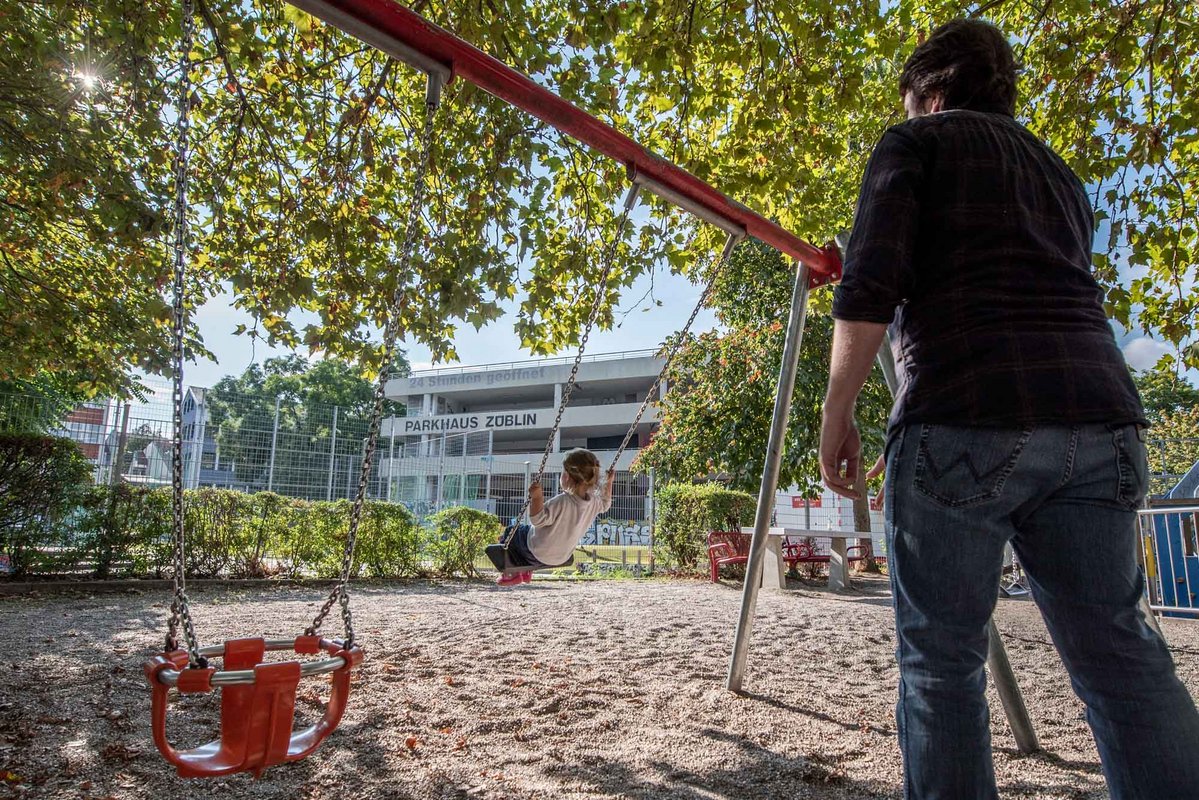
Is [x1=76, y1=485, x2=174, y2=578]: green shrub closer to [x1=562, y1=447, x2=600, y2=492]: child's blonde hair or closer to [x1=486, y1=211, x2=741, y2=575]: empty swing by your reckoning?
[x1=486, y1=211, x2=741, y2=575]: empty swing

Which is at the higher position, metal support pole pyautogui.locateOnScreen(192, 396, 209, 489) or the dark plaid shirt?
metal support pole pyautogui.locateOnScreen(192, 396, 209, 489)

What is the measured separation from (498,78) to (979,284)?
1665 mm

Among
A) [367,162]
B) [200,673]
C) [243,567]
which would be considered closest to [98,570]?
[243,567]

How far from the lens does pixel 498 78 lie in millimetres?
2256

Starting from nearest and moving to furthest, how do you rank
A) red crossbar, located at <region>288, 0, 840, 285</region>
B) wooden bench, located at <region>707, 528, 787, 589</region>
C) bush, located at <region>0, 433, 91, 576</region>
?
red crossbar, located at <region>288, 0, 840, 285</region>
bush, located at <region>0, 433, 91, 576</region>
wooden bench, located at <region>707, 528, 787, 589</region>

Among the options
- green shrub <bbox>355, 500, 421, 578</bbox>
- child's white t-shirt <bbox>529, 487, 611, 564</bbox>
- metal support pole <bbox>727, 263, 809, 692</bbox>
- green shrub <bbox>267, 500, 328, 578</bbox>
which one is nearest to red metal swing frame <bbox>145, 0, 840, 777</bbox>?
metal support pole <bbox>727, 263, 809, 692</bbox>

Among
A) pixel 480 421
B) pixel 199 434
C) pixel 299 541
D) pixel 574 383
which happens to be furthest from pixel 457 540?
pixel 480 421

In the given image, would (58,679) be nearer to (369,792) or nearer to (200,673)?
(369,792)

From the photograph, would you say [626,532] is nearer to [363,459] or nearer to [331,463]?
[331,463]

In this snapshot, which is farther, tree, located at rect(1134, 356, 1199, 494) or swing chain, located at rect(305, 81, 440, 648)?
tree, located at rect(1134, 356, 1199, 494)

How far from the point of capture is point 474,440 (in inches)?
560

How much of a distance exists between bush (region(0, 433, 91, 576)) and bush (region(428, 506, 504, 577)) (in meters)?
4.38

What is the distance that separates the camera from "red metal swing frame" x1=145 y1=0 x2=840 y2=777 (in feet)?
5.41

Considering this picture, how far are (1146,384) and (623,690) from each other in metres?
40.2
